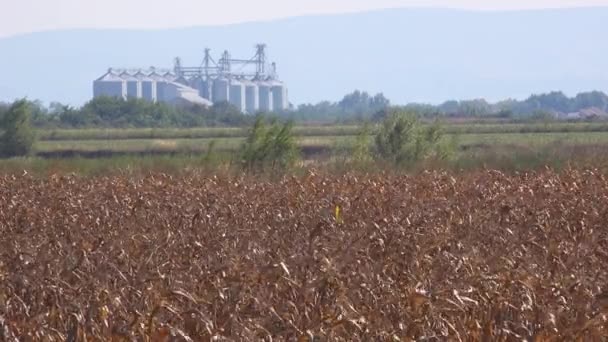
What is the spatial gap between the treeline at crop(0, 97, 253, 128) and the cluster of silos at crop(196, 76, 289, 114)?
6912 cm

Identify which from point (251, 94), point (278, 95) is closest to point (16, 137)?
point (251, 94)

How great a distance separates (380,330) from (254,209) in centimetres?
1009

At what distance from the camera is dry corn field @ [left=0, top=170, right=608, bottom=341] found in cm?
798

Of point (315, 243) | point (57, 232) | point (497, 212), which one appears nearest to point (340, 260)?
point (315, 243)

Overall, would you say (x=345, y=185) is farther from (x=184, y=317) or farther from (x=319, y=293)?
(x=184, y=317)

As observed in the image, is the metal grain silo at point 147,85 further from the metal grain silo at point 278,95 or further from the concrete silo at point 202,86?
the metal grain silo at point 278,95

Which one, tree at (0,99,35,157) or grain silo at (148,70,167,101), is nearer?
tree at (0,99,35,157)

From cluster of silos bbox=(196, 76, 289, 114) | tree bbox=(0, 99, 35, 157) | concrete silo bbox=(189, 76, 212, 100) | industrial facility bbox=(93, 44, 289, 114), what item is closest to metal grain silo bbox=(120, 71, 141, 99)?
industrial facility bbox=(93, 44, 289, 114)

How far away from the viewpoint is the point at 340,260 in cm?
1127

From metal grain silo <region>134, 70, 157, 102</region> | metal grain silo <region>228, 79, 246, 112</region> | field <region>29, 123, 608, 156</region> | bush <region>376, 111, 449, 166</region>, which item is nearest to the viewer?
bush <region>376, 111, 449, 166</region>

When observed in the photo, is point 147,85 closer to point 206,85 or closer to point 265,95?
point 206,85

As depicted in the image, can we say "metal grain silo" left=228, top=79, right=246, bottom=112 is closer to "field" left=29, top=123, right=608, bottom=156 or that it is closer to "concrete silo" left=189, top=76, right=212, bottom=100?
"concrete silo" left=189, top=76, right=212, bottom=100

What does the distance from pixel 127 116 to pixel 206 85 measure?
87.3 m

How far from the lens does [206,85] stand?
610 feet
